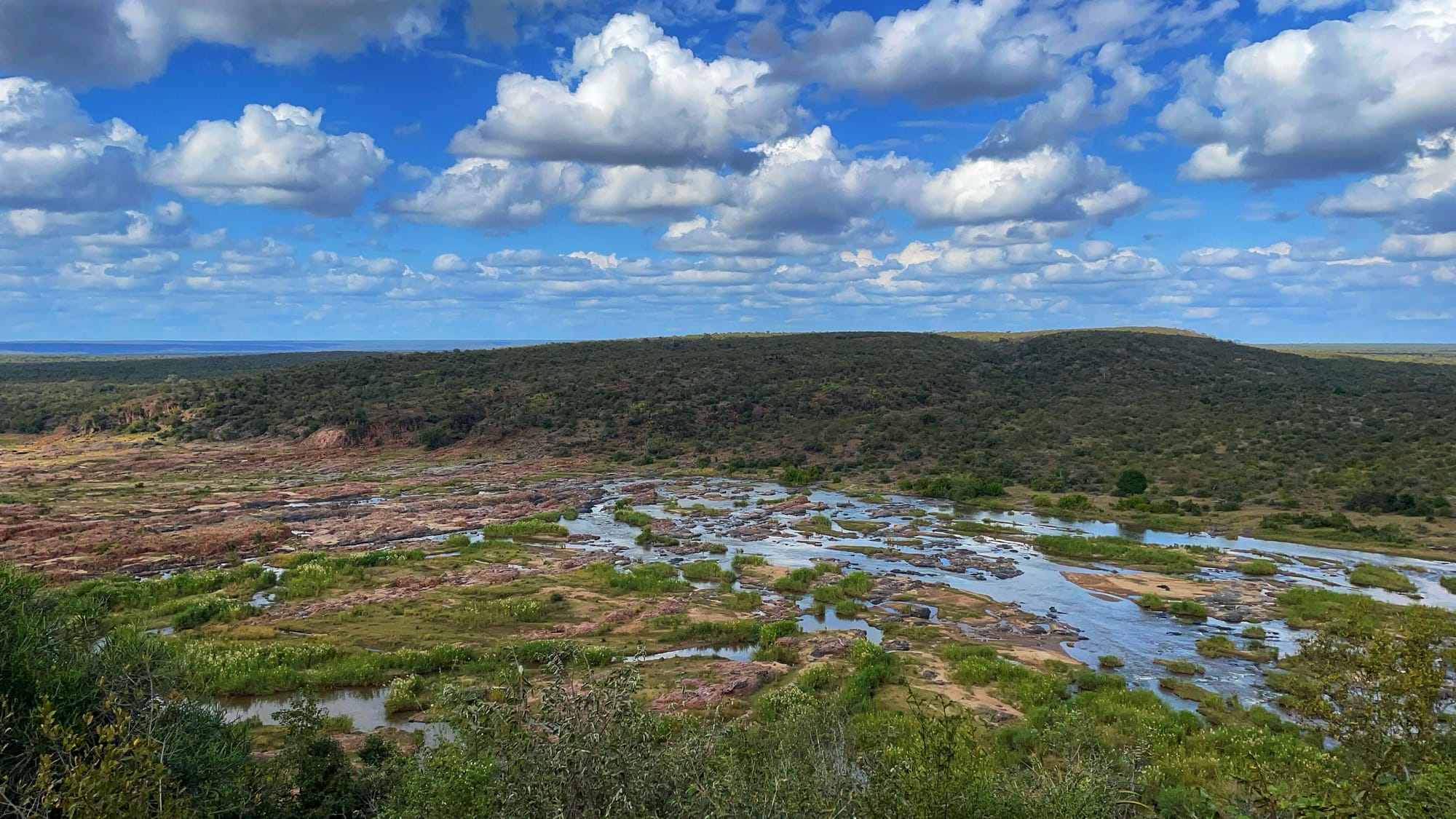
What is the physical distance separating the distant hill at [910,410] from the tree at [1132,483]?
208 centimetres

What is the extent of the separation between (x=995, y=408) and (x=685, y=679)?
6686 cm

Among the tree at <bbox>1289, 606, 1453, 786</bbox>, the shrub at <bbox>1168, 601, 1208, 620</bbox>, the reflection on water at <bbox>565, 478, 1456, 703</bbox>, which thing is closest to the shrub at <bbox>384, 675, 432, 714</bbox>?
the reflection on water at <bbox>565, 478, 1456, 703</bbox>

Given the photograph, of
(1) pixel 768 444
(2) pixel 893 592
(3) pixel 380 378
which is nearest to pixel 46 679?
(2) pixel 893 592

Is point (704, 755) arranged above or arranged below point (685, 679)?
above

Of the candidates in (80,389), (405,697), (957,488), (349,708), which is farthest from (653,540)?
(80,389)

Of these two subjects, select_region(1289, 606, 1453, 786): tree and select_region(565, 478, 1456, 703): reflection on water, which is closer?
select_region(1289, 606, 1453, 786): tree

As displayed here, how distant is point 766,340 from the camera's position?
5079 inches

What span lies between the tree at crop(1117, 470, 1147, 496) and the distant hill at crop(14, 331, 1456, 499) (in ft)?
6.81

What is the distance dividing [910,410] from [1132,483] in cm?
3172

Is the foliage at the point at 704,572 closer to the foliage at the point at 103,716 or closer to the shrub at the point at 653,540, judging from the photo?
the shrub at the point at 653,540

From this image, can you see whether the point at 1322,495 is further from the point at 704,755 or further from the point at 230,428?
the point at 230,428

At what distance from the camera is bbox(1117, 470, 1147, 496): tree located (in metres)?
49.7

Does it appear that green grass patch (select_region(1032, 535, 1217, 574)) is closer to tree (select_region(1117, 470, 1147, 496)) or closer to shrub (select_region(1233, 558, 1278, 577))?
shrub (select_region(1233, 558, 1278, 577))

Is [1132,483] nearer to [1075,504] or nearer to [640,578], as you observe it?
[1075,504]
